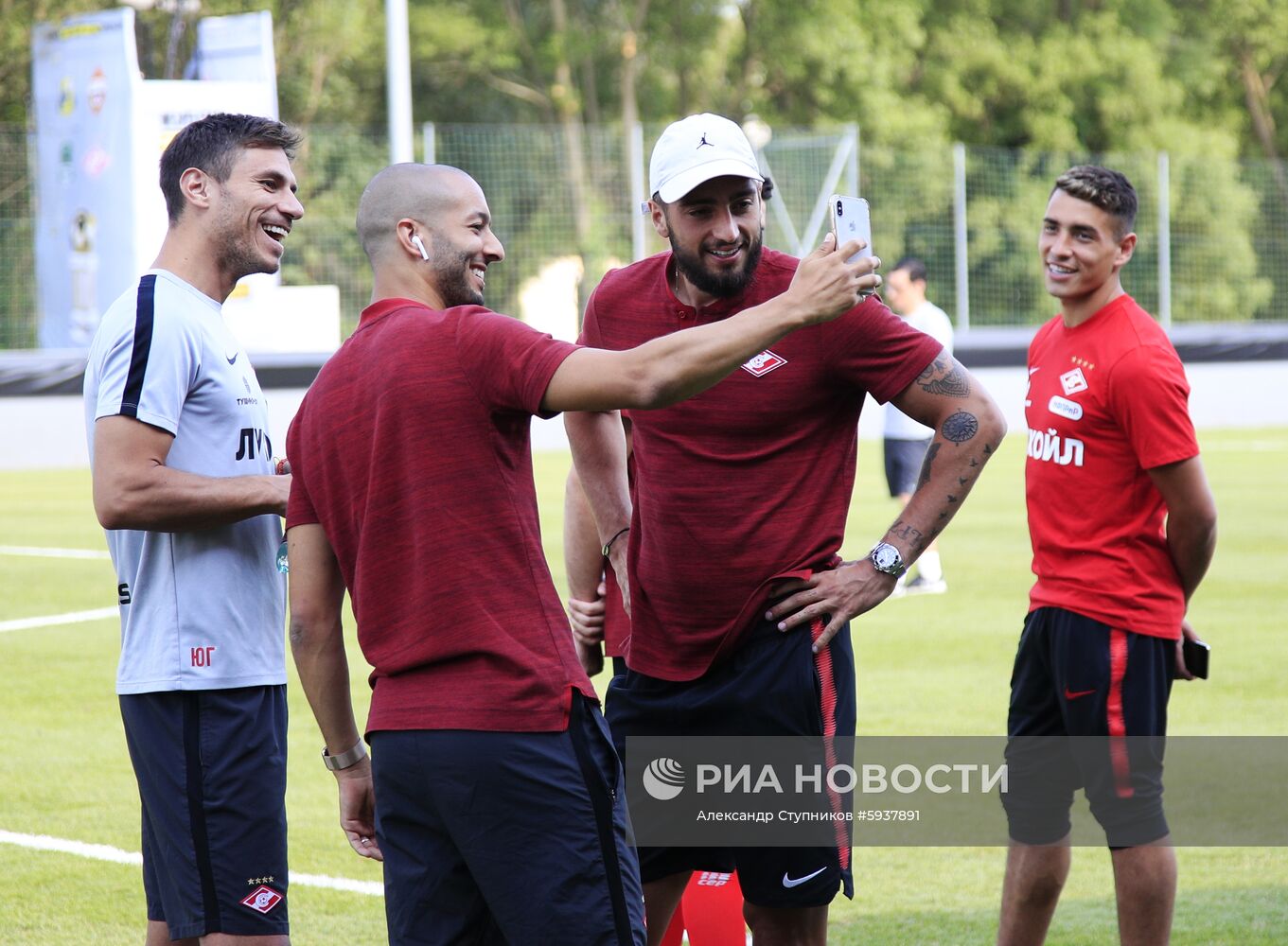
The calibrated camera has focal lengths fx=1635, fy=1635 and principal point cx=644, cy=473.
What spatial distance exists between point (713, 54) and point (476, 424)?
43.8 meters

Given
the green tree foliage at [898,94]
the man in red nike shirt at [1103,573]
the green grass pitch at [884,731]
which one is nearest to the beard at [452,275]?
the green grass pitch at [884,731]

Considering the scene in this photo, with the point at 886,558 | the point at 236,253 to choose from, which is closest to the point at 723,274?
the point at 886,558

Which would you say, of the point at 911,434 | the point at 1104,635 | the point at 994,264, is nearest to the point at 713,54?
the point at 994,264

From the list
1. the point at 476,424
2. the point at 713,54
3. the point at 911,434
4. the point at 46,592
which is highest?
the point at 713,54

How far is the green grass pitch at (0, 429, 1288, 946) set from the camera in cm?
548

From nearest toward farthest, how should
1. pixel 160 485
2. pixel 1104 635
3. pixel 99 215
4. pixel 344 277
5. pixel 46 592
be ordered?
pixel 160 485
pixel 1104 635
pixel 46 592
pixel 99 215
pixel 344 277

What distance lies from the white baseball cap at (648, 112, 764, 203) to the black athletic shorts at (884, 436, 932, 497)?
9130mm

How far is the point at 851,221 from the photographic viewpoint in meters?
3.30

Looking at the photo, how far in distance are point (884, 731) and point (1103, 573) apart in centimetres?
346

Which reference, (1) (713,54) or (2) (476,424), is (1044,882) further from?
(1) (713,54)

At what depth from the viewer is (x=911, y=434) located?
42.6 feet

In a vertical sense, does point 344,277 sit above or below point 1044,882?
above

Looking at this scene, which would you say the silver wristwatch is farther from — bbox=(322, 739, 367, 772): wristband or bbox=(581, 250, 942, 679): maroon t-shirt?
bbox=(322, 739, 367, 772): wristband

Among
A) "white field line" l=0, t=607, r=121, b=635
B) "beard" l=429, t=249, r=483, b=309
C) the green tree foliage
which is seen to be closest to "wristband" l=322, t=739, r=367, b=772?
"beard" l=429, t=249, r=483, b=309
